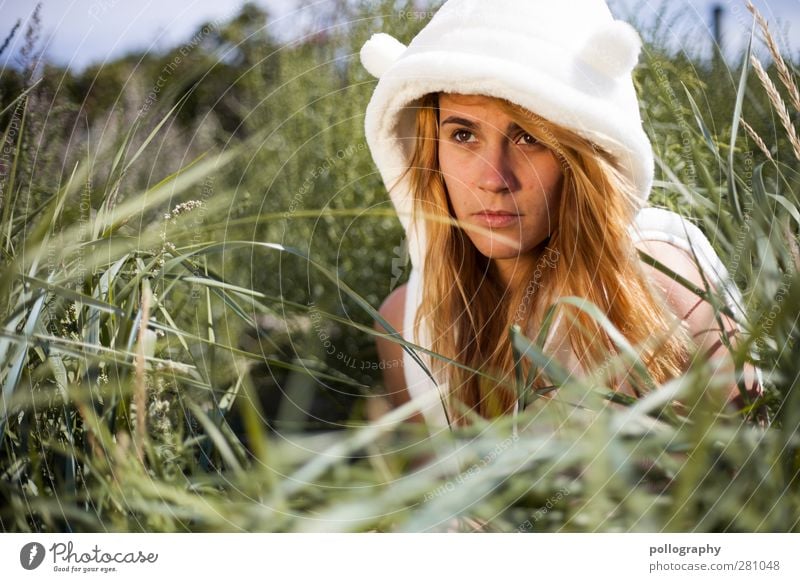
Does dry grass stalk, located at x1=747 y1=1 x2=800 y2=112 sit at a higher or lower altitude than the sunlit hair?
higher

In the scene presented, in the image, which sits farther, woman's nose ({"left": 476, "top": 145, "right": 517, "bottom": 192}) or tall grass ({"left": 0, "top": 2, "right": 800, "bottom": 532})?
woman's nose ({"left": 476, "top": 145, "right": 517, "bottom": 192})

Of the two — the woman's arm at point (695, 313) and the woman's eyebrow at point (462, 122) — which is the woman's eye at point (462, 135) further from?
the woman's arm at point (695, 313)

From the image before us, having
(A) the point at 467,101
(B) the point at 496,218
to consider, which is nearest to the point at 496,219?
(B) the point at 496,218

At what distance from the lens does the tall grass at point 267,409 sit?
0.63 m

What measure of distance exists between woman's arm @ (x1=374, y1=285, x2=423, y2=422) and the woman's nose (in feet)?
0.79

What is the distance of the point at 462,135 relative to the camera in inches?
31.6

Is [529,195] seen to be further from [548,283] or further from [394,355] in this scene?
[394,355]

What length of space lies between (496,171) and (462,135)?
0.05 metres

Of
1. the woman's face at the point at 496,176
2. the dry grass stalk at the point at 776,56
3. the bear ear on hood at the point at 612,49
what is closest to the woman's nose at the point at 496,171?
the woman's face at the point at 496,176

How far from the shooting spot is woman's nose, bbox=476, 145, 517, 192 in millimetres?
787

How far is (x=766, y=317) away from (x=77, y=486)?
21.4 inches

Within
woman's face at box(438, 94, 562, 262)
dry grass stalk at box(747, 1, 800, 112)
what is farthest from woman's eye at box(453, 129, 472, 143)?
dry grass stalk at box(747, 1, 800, 112)

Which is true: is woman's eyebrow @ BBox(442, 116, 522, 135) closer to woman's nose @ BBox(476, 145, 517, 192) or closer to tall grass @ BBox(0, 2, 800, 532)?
woman's nose @ BBox(476, 145, 517, 192)

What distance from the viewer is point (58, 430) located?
705 millimetres
